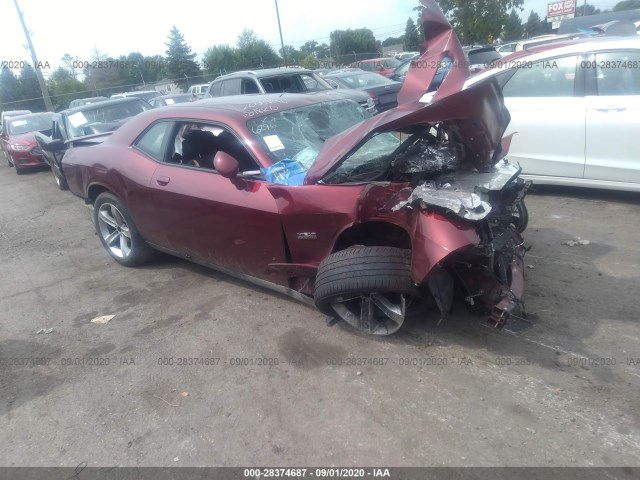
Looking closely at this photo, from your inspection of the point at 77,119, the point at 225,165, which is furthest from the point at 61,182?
the point at 225,165

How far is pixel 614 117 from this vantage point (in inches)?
195

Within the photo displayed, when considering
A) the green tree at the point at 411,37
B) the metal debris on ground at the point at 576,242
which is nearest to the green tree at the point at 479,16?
the green tree at the point at 411,37

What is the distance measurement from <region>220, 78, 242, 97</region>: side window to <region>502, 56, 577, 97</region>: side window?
6336mm

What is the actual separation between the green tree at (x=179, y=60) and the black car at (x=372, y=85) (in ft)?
118

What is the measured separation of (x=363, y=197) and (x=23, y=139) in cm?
1266

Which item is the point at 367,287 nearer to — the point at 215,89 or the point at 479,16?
the point at 215,89

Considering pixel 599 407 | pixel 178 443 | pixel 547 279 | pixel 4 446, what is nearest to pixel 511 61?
pixel 547 279

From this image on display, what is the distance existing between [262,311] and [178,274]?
1380mm

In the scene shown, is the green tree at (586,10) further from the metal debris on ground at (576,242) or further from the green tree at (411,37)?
the metal debris on ground at (576,242)

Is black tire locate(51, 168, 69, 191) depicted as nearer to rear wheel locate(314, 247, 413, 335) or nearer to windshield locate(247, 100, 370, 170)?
windshield locate(247, 100, 370, 170)

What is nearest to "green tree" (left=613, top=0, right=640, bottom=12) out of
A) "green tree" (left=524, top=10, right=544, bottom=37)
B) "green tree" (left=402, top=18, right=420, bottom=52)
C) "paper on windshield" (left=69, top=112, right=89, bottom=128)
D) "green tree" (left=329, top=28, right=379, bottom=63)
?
"green tree" (left=524, top=10, right=544, bottom=37)

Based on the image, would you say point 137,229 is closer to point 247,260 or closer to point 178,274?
point 178,274

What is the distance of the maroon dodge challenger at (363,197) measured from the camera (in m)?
2.93

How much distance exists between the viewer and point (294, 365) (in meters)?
3.24
